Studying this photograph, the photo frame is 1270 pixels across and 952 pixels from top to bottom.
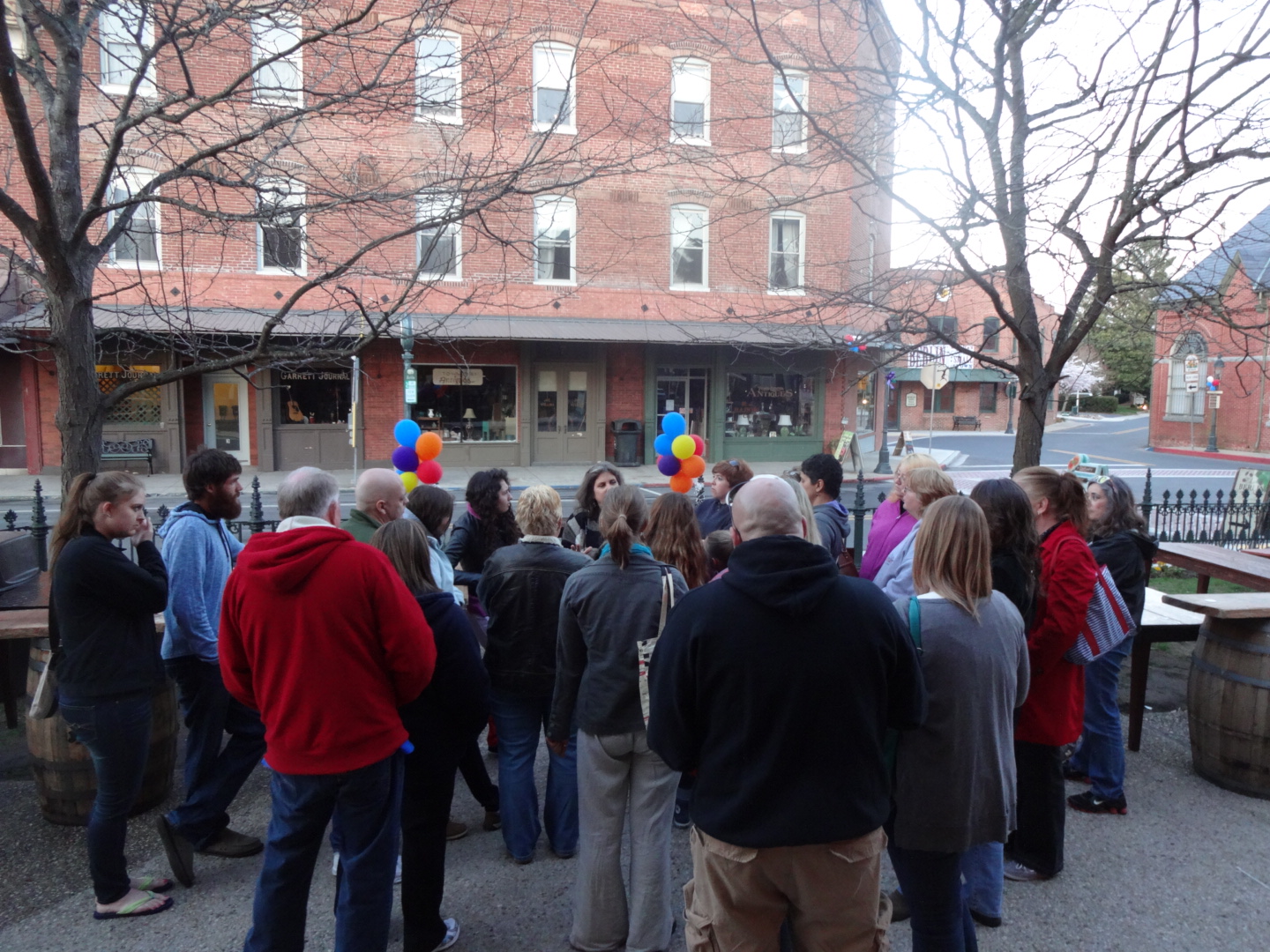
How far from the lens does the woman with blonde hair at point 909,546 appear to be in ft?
12.2

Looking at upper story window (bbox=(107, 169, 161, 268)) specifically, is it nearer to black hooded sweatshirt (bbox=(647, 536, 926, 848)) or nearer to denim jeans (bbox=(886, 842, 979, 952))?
black hooded sweatshirt (bbox=(647, 536, 926, 848))

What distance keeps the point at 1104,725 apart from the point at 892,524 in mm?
1422

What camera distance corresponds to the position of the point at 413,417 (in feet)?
68.2

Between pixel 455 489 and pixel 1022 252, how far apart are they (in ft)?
44.8

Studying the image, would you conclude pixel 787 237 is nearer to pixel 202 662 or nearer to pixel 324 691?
pixel 202 662

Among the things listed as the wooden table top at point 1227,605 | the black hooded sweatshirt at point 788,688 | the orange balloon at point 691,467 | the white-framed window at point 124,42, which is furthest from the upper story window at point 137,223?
the wooden table top at point 1227,605

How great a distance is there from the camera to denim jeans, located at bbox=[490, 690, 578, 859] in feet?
12.4

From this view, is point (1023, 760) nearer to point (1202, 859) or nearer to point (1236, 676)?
point (1202, 859)

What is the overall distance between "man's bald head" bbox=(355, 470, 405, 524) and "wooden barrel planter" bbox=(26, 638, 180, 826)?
140cm

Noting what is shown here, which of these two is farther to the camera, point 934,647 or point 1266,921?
point 1266,921

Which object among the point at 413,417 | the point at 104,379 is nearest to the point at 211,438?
the point at 104,379

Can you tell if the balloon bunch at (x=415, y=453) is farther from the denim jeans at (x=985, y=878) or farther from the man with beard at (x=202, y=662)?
the denim jeans at (x=985, y=878)

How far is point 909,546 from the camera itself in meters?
3.79

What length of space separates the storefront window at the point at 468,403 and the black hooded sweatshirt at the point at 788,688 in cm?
1932
